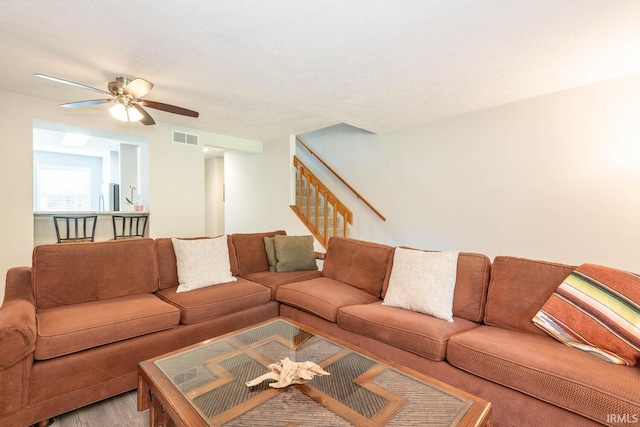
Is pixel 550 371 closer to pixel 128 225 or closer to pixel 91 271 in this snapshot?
pixel 91 271

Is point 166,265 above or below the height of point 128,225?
below

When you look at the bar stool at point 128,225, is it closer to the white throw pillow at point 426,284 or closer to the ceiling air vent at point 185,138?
the ceiling air vent at point 185,138

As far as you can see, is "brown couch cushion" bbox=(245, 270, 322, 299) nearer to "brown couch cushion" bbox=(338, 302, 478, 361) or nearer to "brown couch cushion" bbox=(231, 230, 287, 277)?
"brown couch cushion" bbox=(231, 230, 287, 277)

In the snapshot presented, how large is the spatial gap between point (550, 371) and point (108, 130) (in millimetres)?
5056

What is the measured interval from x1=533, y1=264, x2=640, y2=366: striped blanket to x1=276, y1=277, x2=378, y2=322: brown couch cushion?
120 centimetres

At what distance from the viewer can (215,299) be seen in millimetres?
2334

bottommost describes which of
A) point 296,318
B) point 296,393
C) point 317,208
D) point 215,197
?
point 296,318

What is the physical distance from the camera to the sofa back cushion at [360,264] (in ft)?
8.51

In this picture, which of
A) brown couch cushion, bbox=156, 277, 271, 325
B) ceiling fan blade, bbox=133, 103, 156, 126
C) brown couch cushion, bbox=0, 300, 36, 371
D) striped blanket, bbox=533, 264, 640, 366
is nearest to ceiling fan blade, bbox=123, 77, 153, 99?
ceiling fan blade, bbox=133, 103, 156, 126

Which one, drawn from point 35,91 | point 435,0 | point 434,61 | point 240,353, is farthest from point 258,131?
point 240,353

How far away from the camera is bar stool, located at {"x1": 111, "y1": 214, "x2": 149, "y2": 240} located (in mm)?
4426

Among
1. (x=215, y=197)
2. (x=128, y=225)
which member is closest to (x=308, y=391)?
(x=128, y=225)

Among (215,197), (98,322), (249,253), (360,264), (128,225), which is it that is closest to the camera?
(98,322)

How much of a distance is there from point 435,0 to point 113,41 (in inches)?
88.1
